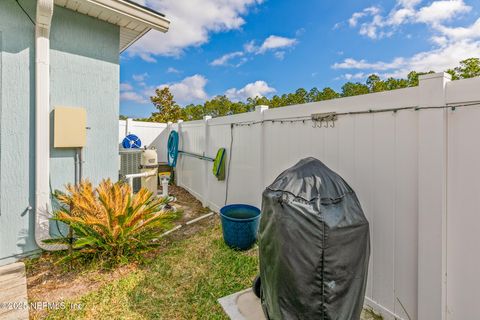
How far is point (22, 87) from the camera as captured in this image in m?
3.02

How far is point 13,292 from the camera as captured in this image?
247 cm

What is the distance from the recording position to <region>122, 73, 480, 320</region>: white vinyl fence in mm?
1583

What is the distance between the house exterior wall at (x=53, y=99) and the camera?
295 cm

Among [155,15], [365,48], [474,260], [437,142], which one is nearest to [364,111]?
[437,142]

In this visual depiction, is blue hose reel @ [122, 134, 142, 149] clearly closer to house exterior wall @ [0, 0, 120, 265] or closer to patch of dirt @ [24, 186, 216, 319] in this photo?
house exterior wall @ [0, 0, 120, 265]

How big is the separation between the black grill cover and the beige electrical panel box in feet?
10.1

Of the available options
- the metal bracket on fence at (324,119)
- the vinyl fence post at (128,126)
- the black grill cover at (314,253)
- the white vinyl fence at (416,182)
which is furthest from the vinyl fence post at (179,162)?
the black grill cover at (314,253)

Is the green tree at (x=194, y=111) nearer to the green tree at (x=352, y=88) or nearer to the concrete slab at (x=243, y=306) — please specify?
the green tree at (x=352, y=88)

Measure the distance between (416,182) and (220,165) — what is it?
3415 millimetres

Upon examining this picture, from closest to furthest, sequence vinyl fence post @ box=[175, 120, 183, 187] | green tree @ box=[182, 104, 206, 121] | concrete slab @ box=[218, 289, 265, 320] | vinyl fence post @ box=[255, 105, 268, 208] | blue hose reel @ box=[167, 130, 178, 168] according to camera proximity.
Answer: concrete slab @ box=[218, 289, 265, 320]
vinyl fence post @ box=[255, 105, 268, 208]
blue hose reel @ box=[167, 130, 178, 168]
vinyl fence post @ box=[175, 120, 183, 187]
green tree @ box=[182, 104, 206, 121]

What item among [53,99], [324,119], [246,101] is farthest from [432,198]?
[246,101]

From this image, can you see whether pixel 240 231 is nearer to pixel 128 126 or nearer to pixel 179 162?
pixel 179 162

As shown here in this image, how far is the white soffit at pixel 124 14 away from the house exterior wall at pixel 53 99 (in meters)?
0.13

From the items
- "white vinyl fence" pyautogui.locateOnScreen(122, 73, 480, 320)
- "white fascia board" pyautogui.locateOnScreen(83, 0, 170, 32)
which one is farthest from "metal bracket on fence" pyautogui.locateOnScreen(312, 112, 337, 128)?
"white fascia board" pyautogui.locateOnScreen(83, 0, 170, 32)
